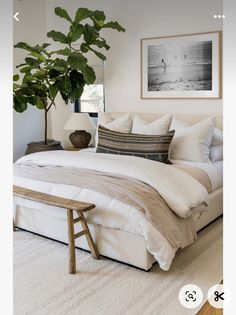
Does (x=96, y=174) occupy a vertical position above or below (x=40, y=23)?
below

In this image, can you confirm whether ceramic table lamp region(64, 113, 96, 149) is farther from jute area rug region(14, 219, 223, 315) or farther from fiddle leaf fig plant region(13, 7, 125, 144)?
jute area rug region(14, 219, 223, 315)

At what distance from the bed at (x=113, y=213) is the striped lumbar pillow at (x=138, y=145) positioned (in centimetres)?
20

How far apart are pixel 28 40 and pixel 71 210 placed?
118 inches

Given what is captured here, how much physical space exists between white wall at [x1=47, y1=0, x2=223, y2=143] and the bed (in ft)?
3.43

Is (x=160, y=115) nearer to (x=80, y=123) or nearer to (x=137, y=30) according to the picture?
(x=80, y=123)

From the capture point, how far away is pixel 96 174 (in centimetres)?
282

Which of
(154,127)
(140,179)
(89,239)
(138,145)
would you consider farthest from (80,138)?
(89,239)

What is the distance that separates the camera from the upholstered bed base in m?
2.38

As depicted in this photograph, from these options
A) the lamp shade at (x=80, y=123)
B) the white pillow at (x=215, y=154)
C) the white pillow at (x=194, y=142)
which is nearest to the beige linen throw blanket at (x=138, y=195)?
the white pillow at (x=194, y=142)

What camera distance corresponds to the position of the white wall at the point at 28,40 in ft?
14.8

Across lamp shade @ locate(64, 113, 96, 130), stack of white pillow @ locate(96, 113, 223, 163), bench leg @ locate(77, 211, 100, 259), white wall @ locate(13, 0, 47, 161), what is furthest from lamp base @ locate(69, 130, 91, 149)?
bench leg @ locate(77, 211, 100, 259)
